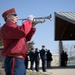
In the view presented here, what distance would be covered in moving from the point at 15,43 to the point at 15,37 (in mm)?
96

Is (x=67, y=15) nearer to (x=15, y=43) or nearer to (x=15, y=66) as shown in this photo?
(x=15, y=43)

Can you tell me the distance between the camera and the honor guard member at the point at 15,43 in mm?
4156

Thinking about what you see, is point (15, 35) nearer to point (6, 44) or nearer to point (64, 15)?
point (6, 44)

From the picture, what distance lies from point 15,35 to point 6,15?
0.47m

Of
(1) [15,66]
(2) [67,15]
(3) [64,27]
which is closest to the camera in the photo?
(1) [15,66]

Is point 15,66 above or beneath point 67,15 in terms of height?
beneath

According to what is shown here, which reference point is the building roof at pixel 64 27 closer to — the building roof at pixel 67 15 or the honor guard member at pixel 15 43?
the building roof at pixel 67 15

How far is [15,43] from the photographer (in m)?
4.27

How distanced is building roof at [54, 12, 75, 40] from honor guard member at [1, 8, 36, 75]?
19498mm

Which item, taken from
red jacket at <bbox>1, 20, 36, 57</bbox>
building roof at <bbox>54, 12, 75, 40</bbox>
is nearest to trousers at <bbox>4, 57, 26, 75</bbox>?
red jacket at <bbox>1, 20, 36, 57</bbox>

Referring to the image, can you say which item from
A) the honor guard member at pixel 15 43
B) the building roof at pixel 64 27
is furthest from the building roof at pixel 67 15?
the honor guard member at pixel 15 43

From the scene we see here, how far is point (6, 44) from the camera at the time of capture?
438cm

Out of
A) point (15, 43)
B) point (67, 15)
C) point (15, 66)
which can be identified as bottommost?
point (15, 66)

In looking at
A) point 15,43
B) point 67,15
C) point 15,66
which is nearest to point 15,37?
point 15,43
